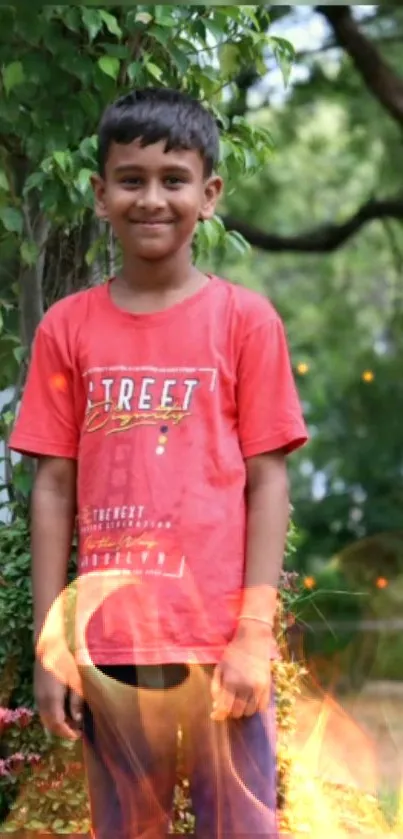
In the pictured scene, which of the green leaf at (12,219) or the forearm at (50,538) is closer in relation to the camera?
the forearm at (50,538)

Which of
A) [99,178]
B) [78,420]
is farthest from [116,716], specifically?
[99,178]

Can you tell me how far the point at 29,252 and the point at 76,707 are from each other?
1.12 metres

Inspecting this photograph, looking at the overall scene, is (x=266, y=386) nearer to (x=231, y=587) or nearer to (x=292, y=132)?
(x=231, y=587)

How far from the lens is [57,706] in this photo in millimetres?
1583

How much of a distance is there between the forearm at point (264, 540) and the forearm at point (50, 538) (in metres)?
0.24

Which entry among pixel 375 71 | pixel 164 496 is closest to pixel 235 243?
pixel 164 496

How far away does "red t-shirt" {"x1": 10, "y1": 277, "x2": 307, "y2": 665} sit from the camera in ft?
4.98

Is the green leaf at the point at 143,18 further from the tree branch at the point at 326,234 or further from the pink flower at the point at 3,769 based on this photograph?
the tree branch at the point at 326,234

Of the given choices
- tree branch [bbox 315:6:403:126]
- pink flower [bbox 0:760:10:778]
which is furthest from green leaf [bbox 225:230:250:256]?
tree branch [bbox 315:6:403:126]

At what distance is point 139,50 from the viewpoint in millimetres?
2383

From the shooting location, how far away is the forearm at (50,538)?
162 cm

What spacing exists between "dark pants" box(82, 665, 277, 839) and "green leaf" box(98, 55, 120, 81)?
1177mm

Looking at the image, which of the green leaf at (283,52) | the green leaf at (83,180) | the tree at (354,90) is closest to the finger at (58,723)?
the green leaf at (83,180)

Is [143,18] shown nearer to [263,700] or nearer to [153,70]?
[153,70]
